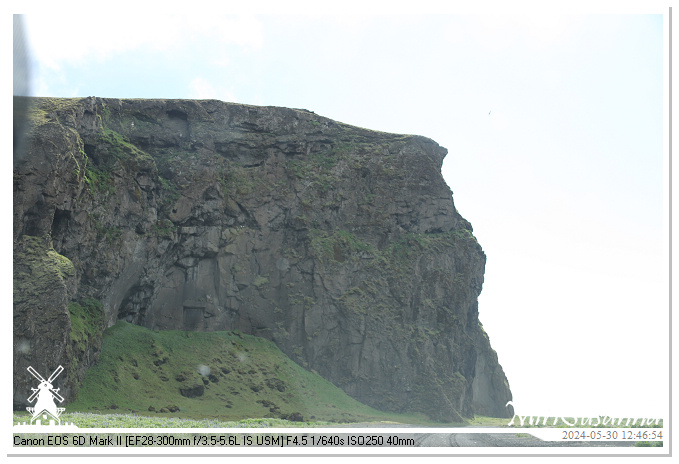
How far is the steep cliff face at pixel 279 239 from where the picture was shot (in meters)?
73.6

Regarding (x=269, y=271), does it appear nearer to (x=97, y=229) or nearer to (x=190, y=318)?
(x=190, y=318)

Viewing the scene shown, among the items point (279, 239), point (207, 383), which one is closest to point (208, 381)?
point (207, 383)

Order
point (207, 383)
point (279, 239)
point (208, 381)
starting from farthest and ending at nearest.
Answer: point (279, 239), point (208, 381), point (207, 383)

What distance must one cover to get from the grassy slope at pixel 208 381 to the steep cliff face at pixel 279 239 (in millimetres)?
2984

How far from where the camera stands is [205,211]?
85.7 meters

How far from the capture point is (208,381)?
72125 mm

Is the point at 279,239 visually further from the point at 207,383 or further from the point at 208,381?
the point at 207,383

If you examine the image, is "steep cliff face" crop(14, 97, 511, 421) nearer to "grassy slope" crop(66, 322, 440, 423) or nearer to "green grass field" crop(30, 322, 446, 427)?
"green grass field" crop(30, 322, 446, 427)

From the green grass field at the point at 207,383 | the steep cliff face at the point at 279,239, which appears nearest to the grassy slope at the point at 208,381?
the green grass field at the point at 207,383

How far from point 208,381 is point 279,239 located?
25548 millimetres

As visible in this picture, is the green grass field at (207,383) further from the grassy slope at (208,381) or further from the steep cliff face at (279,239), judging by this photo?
the steep cliff face at (279,239)

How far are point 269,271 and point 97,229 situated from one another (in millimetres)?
25763

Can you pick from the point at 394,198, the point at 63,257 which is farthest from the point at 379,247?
the point at 63,257

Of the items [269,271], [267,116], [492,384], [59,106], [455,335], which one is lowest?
[492,384]
